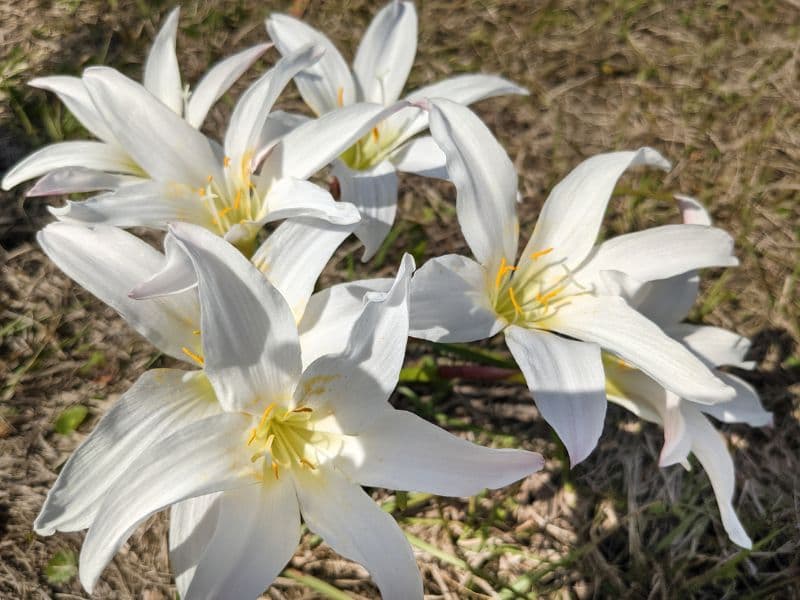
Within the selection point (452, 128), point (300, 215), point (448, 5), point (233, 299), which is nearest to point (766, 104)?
point (448, 5)

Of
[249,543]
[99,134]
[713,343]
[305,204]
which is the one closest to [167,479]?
[249,543]

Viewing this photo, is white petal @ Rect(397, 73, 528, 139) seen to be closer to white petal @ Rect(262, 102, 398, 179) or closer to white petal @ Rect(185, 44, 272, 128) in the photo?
white petal @ Rect(262, 102, 398, 179)

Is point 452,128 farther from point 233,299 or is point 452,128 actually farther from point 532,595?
point 532,595

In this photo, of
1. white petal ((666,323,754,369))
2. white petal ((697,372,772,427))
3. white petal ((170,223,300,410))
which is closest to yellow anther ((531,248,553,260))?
white petal ((666,323,754,369))

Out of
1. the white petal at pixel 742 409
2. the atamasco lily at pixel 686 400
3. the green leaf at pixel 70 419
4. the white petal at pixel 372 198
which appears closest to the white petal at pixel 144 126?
the white petal at pixel 372 198

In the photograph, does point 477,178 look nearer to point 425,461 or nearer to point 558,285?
point 558,285

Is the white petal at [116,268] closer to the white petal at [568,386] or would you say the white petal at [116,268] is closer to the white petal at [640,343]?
the white petal at [568,386]
